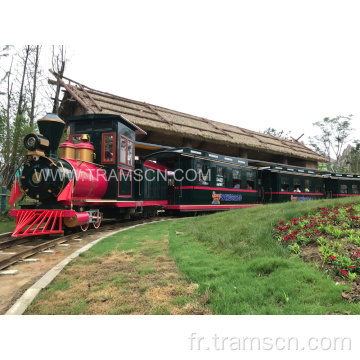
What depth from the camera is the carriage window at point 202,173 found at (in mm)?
12578

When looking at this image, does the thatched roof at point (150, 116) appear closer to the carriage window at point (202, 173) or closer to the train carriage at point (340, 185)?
the carriage window at point (202, 173)

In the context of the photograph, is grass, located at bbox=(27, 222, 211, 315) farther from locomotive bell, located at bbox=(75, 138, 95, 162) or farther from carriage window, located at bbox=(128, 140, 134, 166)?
carriage window, located at bbox=(128, 140, 134, 166)

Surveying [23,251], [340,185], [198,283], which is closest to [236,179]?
[340,185]

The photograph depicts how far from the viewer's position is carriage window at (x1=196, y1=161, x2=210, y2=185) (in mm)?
12578

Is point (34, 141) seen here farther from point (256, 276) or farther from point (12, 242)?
point (256, 276)

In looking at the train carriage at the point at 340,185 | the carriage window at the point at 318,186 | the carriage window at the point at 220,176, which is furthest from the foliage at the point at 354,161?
the carriage window at the point at 220,176

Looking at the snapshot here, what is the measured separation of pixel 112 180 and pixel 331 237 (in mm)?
6415

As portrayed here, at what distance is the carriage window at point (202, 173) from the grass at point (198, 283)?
7.14 m

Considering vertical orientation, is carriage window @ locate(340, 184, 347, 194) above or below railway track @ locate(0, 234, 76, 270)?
above

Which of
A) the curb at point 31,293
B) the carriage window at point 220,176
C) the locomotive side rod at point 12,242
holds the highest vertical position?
the carriage window at point 220,176

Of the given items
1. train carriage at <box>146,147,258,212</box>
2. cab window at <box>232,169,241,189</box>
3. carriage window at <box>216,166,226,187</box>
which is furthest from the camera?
cab window at <box>232,169,241,189</box>

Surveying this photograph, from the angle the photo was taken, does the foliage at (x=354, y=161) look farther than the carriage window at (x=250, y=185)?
Yes

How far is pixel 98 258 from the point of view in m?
4.86

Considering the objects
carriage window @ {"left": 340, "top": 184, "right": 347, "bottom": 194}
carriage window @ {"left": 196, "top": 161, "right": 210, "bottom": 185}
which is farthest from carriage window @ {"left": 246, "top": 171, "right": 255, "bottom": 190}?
carriage window @ {"left": 340, "top": 184, "right": 347, "bottom": 194}
